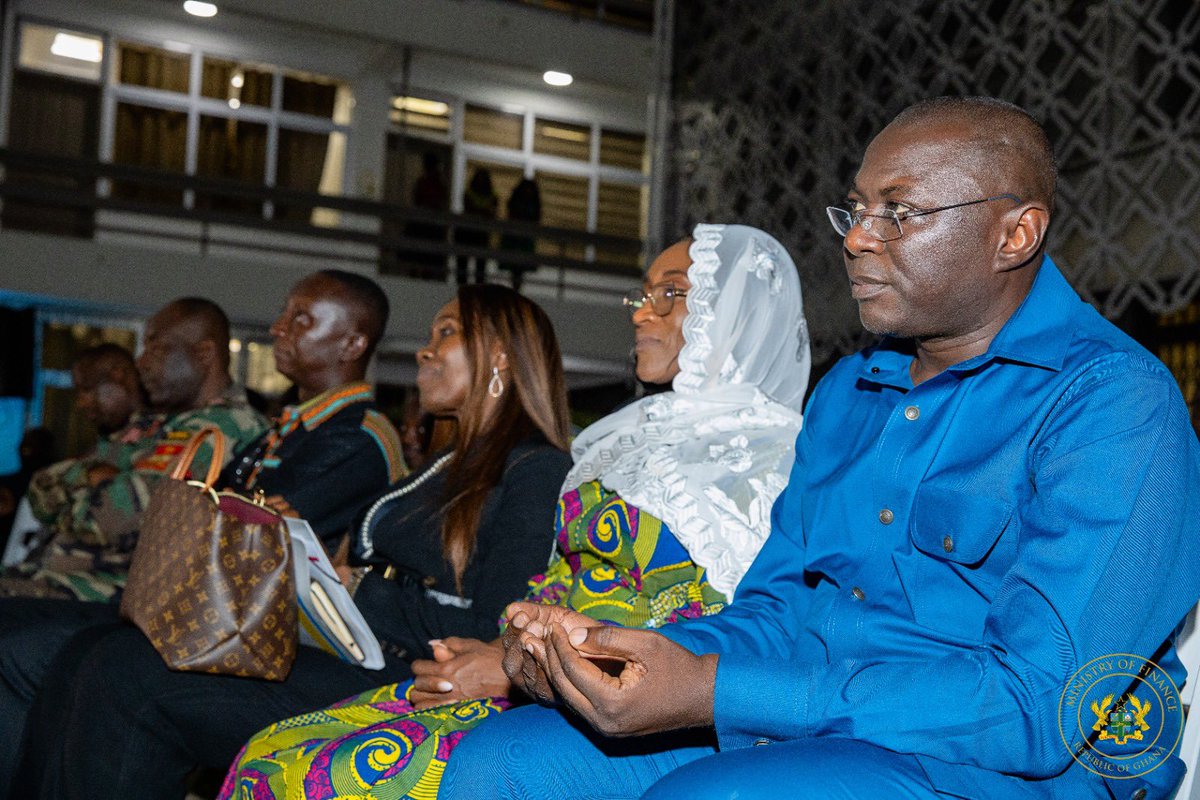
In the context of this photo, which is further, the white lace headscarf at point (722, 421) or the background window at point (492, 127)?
the background window at point (492, 127)

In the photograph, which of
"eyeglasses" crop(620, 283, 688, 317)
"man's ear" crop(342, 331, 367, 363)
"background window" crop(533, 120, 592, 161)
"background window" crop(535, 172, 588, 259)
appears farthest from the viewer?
"background window" crop(535, 172, 588, 259)

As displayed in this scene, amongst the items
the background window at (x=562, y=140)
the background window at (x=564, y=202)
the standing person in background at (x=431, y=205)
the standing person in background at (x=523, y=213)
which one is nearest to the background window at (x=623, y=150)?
the background window at (x=562, y=140)

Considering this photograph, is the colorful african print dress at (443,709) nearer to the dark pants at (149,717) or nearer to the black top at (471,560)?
the black top at (471,560)

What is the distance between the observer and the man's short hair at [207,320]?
14.0 feet

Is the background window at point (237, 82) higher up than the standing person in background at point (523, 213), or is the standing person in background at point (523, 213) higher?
the background window at point (237, 82)

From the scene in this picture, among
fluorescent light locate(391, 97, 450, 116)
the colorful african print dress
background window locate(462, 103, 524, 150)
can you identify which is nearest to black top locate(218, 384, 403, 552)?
the colorful african print dress

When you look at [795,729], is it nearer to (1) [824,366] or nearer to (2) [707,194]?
(1) [824,366]

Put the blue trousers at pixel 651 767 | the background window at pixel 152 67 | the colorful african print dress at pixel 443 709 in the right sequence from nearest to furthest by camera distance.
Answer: the blue trousers at pixel 651 767, the colorful african print dress at pixel 443 709, the background window at pixel 152 67

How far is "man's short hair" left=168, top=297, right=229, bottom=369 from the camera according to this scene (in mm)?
4277

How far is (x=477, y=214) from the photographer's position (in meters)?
12.9

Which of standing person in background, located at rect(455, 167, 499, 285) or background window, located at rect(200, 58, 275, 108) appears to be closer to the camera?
standing person in background, located at rect(455, 167, 499, 285)

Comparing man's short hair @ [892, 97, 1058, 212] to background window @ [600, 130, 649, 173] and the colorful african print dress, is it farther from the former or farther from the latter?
background window @ [600, 130, 649, 173]

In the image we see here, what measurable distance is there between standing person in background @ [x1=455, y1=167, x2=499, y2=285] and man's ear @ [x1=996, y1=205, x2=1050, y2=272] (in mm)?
11000

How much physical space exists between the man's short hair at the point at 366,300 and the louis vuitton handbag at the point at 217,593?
1142mm
